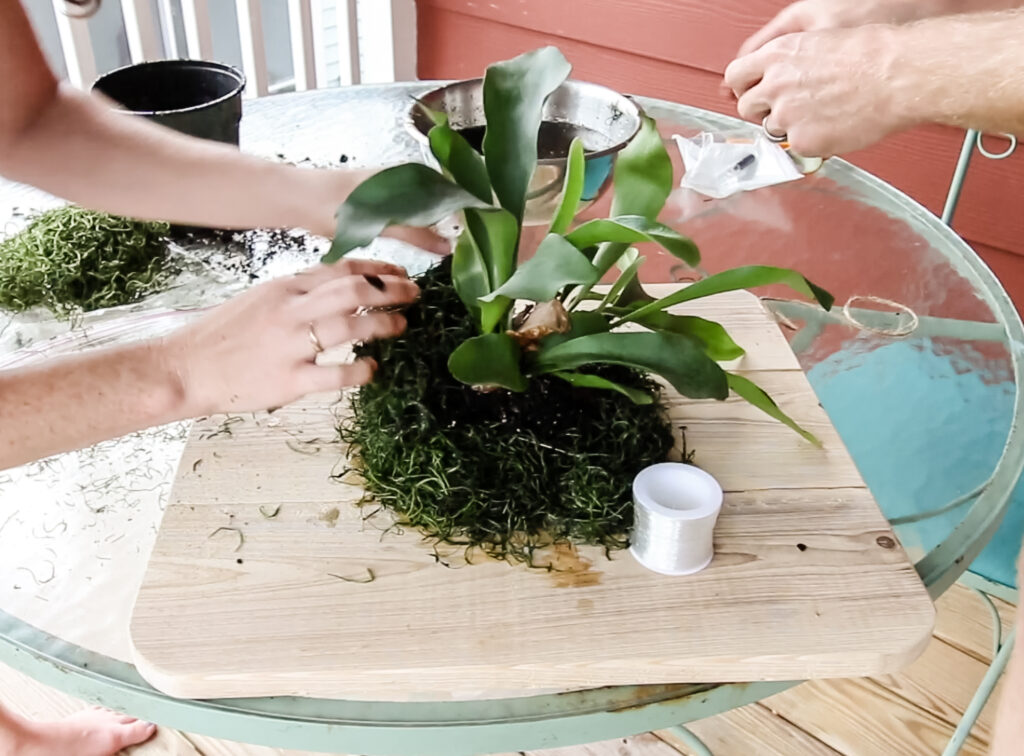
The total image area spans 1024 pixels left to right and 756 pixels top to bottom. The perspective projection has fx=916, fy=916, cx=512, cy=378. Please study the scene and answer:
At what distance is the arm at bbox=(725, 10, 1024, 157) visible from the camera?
877 millimetres

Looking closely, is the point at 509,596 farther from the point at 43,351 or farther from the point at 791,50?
the point at 791,50

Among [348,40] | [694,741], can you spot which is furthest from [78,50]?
[694,741]

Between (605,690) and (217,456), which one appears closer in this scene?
(605,690)

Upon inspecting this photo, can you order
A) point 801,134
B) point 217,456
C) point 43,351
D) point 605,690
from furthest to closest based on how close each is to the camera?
1. point 801,134
2. point 43,351
3. point 217,456
4. point 605,690

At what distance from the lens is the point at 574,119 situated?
101cm

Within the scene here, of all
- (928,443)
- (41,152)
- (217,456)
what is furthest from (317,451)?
(928,443)

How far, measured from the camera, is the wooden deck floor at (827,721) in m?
1.26

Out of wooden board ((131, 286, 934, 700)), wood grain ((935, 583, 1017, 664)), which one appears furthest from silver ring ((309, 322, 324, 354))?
wood grain ((935, 583, 1017, 664))

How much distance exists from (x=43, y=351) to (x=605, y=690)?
64cm

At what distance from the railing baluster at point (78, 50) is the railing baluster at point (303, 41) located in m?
0.44

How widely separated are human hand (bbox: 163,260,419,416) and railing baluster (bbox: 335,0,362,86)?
1594 mm

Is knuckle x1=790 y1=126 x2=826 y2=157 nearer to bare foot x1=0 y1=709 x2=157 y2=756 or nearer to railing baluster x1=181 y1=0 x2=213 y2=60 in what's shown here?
bare foot x1=0 y1=709 x2=157 y2=756

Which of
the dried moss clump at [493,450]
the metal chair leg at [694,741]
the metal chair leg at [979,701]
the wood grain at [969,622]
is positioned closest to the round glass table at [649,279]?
the dried moss clump at [493,450]

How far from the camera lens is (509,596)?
0.60 metres
